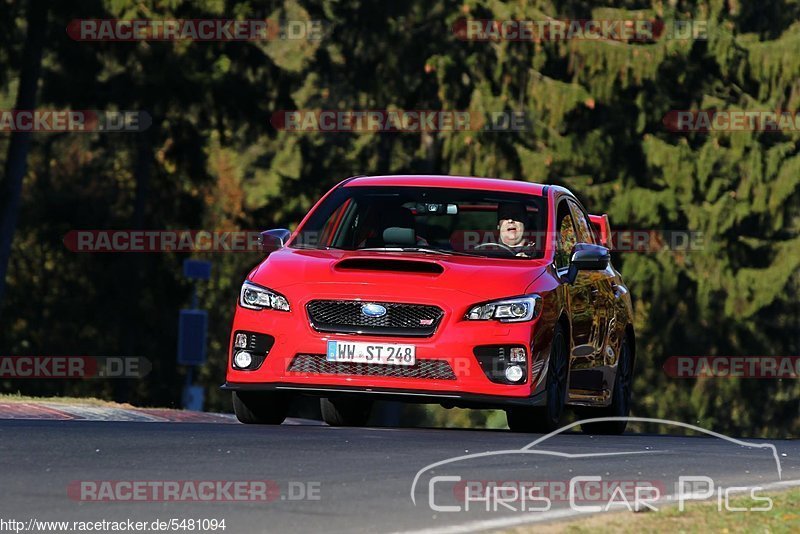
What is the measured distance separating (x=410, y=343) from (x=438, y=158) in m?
30.8

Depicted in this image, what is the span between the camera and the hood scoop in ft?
44.6

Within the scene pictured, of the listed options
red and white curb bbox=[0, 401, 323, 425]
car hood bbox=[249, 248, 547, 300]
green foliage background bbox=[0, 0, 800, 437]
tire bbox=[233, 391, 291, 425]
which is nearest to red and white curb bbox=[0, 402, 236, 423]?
red and white curb bbox=[0, 401, 323, 425]

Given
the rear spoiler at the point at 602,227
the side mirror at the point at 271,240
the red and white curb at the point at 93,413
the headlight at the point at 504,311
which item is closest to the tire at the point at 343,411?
the red and white curb at the point at 93,413

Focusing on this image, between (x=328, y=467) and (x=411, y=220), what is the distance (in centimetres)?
466

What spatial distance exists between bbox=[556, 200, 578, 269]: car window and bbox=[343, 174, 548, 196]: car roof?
0.88ft

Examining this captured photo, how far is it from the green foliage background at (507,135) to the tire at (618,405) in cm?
2364

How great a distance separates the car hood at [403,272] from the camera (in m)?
13.4

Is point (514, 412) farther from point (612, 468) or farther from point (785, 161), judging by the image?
point (785, 161)

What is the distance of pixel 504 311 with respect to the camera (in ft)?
43.8

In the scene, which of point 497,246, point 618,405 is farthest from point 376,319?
point 618,405

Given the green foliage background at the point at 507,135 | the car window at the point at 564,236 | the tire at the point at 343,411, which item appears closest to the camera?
the car window at the point at 564,236

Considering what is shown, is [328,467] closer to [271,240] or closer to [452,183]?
[271,240]

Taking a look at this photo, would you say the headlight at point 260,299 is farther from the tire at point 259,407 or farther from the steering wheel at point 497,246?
the steering wheel at point 497,246

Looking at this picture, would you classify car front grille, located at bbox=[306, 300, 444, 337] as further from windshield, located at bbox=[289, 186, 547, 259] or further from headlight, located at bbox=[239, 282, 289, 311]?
windshield, located at bbox=[289, 186, 547, 259]
